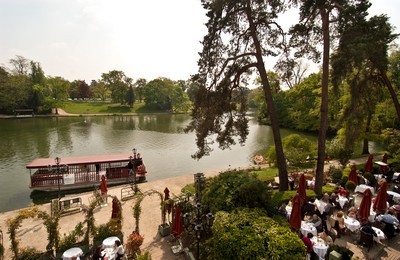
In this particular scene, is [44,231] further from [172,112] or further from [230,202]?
[172,112]

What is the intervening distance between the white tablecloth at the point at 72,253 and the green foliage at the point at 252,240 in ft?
15.3

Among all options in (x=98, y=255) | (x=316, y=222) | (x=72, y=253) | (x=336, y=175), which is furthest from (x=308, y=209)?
(x=72, y=253)

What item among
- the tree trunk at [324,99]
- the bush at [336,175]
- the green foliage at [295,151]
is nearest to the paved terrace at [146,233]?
the bush at [336,175]

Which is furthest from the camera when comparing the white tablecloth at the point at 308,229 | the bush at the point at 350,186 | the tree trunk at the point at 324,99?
the bush at the point at 350,186

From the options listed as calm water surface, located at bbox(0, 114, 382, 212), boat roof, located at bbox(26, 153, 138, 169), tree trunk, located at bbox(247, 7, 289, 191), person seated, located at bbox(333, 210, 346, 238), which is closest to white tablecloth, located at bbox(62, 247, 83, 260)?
person seated, located at bbox(333, 210, 346, 238)

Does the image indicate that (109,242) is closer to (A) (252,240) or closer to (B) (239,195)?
(B) (239,195)

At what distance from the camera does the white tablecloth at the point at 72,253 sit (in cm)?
873

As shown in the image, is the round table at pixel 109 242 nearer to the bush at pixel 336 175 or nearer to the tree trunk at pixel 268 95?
the tree trunk at pixel 268 95

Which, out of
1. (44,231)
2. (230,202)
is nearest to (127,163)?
(44,231)

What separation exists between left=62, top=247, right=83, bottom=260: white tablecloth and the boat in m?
11.0

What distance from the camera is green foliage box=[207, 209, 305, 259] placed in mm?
7145

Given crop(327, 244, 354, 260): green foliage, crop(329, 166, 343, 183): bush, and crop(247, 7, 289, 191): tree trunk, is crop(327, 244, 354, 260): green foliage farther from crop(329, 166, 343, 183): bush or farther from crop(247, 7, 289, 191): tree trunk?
crop(329, 166, 343, 183): bush

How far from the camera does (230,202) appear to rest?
9.94m

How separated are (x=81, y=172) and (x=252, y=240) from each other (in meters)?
17.7
